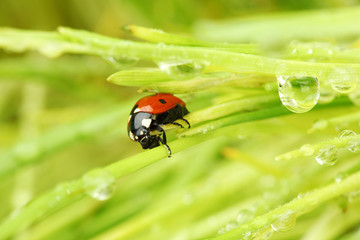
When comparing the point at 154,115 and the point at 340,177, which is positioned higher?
the point at 154,115

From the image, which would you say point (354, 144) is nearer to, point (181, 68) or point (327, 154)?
point (327, 154)

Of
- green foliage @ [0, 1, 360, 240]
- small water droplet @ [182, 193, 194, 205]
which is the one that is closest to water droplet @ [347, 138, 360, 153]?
green foliage @ [0, 1, 360, 240]

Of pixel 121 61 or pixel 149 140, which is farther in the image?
pixel 149 140

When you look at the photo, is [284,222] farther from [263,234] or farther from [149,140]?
[149,140]

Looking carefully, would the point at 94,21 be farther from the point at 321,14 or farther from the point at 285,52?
the point at 285,52

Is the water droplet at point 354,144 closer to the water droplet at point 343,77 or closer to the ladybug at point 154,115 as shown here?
the water droplet at point 343,77

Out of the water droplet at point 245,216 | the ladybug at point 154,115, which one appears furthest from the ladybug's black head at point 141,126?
the water droplet at point 245,216

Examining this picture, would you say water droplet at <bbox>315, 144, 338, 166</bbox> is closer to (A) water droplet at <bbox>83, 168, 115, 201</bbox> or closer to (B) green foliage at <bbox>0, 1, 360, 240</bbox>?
(B) green foliage at <bbox>0, 1, 360, 240</bbox>

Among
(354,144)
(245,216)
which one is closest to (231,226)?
(245,216)
